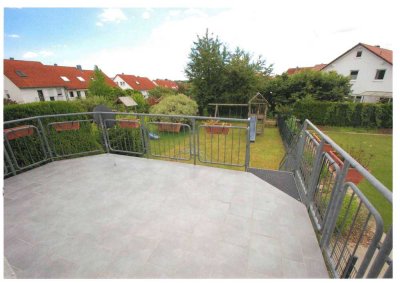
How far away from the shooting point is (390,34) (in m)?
1.38

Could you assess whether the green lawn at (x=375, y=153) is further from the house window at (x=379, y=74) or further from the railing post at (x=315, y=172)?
the house window at (x=379, y=74)

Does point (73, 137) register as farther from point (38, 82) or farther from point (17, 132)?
point (38, 82)

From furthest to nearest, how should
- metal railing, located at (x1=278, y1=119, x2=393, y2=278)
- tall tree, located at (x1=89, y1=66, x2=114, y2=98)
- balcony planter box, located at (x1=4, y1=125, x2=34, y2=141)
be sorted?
tall tree, located at (x1=89, y1=66, x2=114, y2=98) < balcony planter box, located at (x1=4, y1=125, x2=34, y2=141) < metal railing, located at (x1=278, y1=119, x2=393, y2=278)

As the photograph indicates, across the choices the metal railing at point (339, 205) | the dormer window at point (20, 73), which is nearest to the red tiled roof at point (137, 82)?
the dormer window at point (20, 73)

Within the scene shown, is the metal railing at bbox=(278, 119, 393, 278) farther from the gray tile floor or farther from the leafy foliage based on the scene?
the leafy foliage

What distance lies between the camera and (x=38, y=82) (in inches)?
890

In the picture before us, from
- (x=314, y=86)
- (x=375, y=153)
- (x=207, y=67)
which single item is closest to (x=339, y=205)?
(x=375, y=153)

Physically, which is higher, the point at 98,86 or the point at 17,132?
the point at 98,86

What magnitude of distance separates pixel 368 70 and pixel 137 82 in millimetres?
39917

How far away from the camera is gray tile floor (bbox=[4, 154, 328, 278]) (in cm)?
179

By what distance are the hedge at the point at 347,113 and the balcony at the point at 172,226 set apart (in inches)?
449

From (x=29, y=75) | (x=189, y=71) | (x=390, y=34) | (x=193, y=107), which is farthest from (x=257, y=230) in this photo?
(x=29, y=75)

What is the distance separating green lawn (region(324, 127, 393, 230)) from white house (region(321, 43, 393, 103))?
852 centimetres

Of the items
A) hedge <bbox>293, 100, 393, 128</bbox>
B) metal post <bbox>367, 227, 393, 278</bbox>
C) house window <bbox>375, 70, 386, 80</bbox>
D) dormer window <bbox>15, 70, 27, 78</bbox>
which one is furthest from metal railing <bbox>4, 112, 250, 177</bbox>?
dormer window <bbox>15, 70, 27, 78</bbox>
